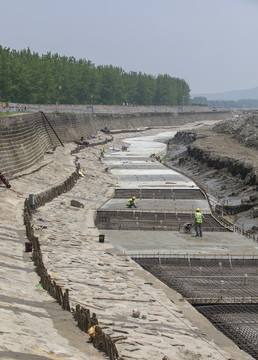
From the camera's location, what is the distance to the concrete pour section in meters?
27.3

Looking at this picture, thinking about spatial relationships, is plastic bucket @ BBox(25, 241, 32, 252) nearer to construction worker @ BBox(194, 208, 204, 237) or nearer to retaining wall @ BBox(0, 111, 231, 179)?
construction worker @ BBox(194, 208, 204, 237)

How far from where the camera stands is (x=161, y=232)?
102ft

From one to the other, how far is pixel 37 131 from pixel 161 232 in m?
33.7

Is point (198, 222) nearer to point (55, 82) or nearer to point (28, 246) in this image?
point (28, 246)

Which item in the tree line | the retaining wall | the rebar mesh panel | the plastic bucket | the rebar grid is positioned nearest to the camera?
the rebar grid

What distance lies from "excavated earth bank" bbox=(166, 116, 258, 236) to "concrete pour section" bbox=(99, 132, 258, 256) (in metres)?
2.44

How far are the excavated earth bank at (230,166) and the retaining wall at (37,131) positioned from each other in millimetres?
16314

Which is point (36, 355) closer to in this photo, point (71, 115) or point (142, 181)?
point (142, 181)

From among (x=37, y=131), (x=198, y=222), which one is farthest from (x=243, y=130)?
(x=198, y=222)

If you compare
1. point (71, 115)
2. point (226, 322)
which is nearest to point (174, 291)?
point (226, 322)

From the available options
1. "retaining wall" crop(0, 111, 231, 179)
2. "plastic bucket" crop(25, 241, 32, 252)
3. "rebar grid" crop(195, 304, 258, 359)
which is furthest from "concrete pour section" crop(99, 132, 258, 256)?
"retaining wall" crop(0, 111, 231, 179)

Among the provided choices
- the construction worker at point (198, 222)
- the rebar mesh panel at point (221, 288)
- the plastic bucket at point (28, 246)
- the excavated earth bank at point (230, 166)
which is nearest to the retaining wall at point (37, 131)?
the construction worker at point (198, 222)

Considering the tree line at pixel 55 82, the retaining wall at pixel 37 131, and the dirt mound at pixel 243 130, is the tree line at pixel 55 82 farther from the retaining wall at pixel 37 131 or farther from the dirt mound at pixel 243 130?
the dirt mound at pixel 243 130

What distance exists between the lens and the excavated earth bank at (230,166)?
3912cm
